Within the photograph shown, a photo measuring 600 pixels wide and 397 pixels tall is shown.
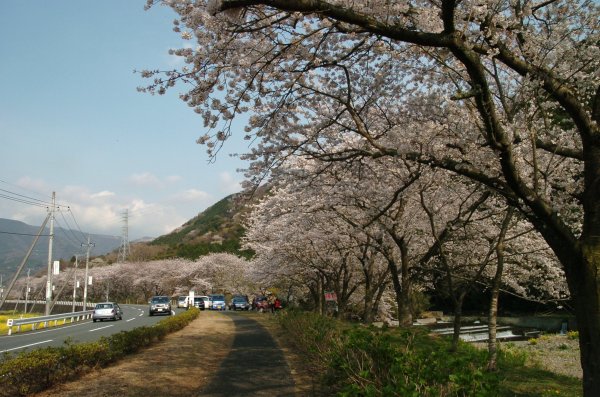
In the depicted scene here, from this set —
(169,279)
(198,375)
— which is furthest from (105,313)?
(169,279)

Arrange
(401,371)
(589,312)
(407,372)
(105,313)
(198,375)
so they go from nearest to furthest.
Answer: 1. (407,372)
2. (401,371)
3. (589,312)
4. (198,375)
5. (105,313)

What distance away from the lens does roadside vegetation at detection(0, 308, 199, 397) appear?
25.4ft

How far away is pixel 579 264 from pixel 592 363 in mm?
958

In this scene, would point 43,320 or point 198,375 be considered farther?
point 43,320

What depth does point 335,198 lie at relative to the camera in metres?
12.6

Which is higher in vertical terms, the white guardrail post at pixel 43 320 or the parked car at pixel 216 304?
the white guardrail post at pixel 43 320

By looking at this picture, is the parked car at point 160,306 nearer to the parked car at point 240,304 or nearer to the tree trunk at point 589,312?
the parked car at point 240,304

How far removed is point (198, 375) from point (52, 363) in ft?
9.50

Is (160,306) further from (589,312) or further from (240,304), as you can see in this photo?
(589,312)

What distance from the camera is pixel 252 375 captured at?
9.98 m

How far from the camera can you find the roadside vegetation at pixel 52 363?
773cm

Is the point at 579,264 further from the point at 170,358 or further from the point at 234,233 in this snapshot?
the point at 234,233

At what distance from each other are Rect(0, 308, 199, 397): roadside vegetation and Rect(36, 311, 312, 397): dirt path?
0.67 feet

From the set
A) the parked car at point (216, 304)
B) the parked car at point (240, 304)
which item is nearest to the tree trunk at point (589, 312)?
the parked car at point (240, 304)
